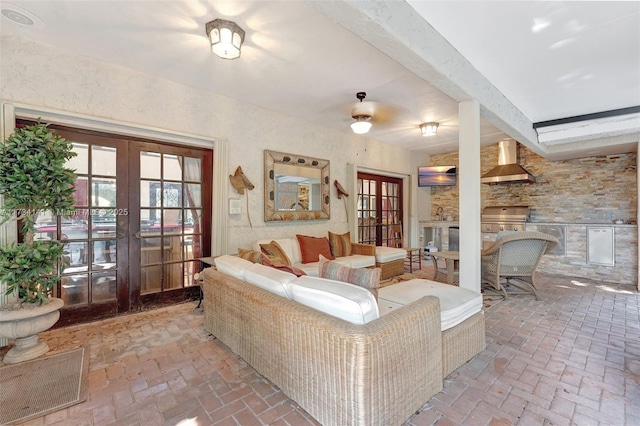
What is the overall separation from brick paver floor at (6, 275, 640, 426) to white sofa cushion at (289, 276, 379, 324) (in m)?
0.66

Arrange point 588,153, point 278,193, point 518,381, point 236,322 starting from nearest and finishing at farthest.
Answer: point 518,381 < point 236,322 < point 278,193 < point 588,153

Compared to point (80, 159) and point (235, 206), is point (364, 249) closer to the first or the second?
point (235, 206)

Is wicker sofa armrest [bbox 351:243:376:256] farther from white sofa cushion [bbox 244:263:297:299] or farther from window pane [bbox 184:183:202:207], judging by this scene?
white sofa cushion [bbox 244:263:297:299]

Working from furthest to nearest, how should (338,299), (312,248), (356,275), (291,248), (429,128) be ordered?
(429,128) < (312,248) < (291,248) < (356,275) < (338,299)

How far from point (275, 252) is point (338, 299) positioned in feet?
7.87

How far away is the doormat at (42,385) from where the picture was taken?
1730mm

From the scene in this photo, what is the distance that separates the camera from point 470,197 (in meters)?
2.87

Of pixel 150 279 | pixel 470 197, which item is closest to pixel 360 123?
pixel 470 197

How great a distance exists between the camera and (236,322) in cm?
227

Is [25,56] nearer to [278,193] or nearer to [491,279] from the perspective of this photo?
[278,193]

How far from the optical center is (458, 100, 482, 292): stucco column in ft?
9.37

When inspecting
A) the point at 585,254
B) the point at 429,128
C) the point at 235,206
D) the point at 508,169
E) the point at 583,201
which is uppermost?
the point at 429,128

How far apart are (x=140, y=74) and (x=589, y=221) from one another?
25.6 ft

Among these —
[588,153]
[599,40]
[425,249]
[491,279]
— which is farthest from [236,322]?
[588,153]
